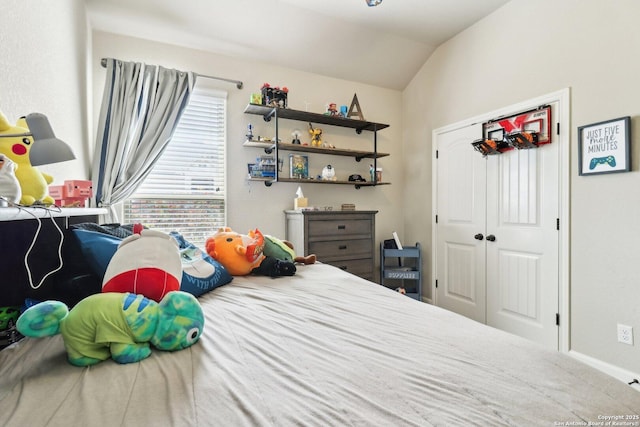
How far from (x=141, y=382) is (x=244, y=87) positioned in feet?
8.96

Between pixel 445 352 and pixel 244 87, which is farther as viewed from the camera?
pixel 244 87

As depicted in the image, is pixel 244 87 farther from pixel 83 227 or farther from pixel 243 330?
pixel 243 330

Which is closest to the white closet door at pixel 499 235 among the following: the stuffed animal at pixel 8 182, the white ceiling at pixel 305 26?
the white ceiling at pixel 305 26

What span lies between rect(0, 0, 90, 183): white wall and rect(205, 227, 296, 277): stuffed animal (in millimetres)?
861

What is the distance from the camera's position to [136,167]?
2355mm

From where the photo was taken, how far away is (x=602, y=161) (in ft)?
6.44

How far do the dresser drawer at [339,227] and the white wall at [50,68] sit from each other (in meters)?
1.76

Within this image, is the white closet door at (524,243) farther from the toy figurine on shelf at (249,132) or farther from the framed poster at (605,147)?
the toy figurine on shelf at (249,132)

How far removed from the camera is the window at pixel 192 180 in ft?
8.27

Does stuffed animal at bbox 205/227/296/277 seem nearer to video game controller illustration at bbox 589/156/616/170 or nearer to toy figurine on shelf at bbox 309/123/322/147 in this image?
toy figurine on shelf at bbox 309/123/322/147

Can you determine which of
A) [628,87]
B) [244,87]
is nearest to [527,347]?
[628,87]

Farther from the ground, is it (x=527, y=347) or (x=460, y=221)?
(x=460, y=221)

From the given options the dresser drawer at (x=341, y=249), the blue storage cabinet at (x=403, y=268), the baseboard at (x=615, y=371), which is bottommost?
the baseboard at (x=615, y=371)

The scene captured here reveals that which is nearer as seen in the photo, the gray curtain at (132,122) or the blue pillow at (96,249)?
the blue pillow at (96,249)
